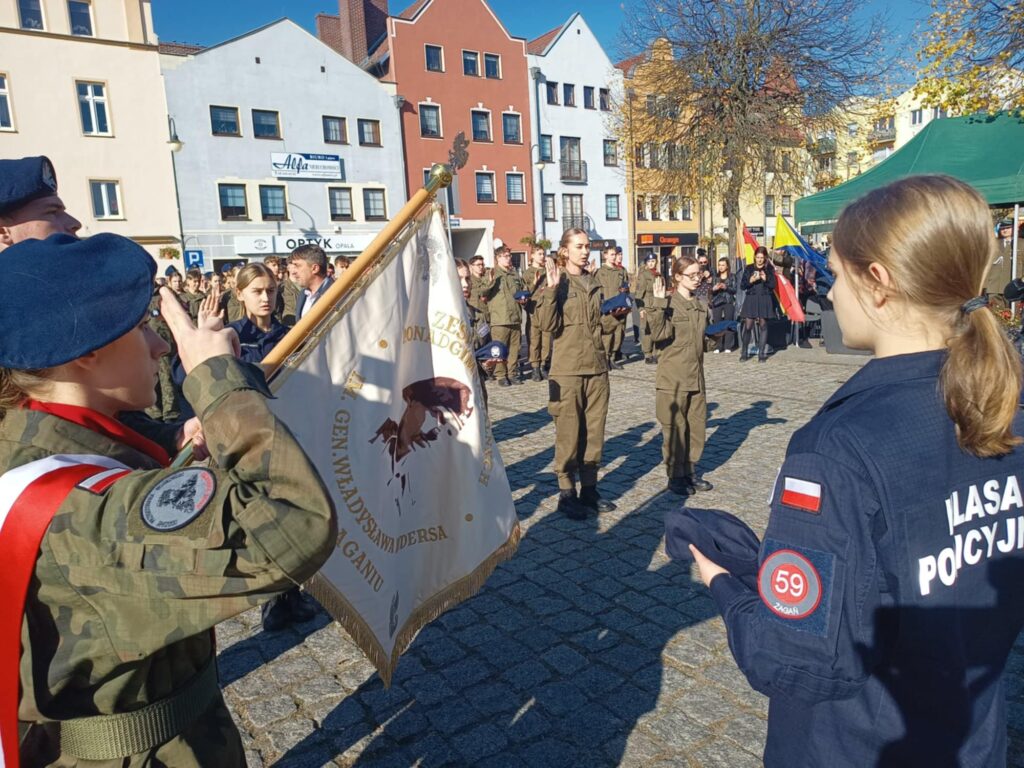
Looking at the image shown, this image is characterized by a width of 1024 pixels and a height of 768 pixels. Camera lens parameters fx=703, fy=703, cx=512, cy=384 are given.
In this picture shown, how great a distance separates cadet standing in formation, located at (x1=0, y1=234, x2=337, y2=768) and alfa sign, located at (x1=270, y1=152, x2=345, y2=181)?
30726 millimetres

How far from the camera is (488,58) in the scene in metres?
36.2

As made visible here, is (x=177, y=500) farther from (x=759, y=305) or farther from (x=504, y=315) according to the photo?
(x=759, y=305)

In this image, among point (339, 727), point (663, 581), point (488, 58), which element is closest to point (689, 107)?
point (488, 58)

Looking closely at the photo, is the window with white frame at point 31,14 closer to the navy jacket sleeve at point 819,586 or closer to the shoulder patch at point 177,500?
the shoulder patch at point 177,500

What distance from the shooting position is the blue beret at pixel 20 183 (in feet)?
8.95

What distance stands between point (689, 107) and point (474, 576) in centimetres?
2168

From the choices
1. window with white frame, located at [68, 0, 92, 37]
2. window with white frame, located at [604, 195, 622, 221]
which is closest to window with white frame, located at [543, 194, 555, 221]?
window with white frame, located at [604, 195, 622, 221]

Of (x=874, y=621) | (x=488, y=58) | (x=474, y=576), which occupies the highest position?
(x=488, y=58)

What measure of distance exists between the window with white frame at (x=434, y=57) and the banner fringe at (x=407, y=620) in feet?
115

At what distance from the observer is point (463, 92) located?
35062 millimetres

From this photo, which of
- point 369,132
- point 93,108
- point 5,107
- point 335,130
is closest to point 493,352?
point 93,108

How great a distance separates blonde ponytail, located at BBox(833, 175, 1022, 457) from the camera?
1.34 meters

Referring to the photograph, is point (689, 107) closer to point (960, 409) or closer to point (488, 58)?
point (488, 58)

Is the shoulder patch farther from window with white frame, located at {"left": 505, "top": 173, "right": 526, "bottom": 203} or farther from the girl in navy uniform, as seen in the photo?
window with white frame, located at {"left": 505, "top": 173, "right": 526, "bottom": 203}
